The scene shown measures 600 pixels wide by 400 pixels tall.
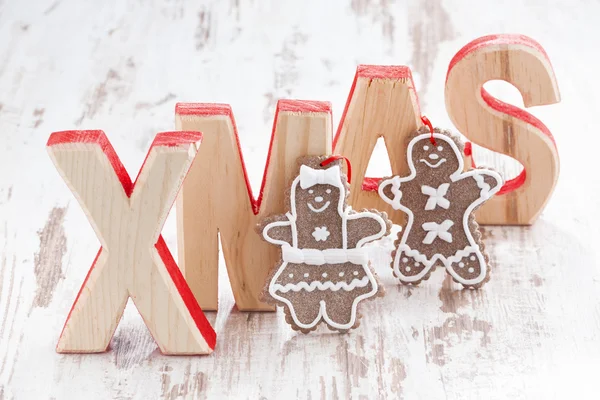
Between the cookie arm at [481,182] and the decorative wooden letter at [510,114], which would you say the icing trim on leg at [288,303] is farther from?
the decorative wooden letter at [510,114]

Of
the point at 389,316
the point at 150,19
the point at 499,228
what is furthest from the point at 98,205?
the point at 150,19

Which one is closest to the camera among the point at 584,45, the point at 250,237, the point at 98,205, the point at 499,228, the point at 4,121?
the point at 98,205

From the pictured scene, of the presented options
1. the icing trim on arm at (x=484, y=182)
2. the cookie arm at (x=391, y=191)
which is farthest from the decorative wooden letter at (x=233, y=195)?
the icing trim on arm at (x=484, y=182)

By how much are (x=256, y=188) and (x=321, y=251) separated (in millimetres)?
496

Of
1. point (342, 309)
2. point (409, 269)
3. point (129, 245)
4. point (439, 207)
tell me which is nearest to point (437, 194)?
point (439, 207)

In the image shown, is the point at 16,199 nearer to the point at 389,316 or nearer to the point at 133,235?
the point at 133,235

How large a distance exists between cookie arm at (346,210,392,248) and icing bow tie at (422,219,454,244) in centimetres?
13

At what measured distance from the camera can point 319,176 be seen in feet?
5.13

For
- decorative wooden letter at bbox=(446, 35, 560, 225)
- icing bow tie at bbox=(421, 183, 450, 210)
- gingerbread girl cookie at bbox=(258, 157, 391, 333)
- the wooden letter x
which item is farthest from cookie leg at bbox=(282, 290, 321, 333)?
decorative wooden letter at bbox=(446, 35, 560, 225)

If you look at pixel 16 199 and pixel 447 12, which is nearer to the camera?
pixel 16 199

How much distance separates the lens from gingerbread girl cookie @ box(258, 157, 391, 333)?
1574 millimetres

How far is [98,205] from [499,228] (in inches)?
29.8

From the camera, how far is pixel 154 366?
158cm

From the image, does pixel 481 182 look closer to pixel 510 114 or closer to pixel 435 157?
pixel 435 157
